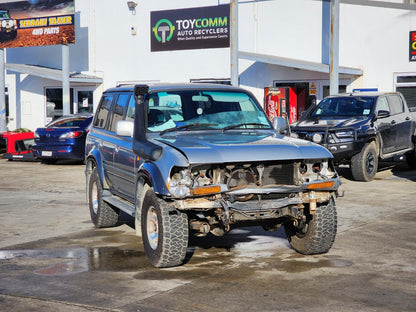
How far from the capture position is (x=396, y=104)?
15.6 meters

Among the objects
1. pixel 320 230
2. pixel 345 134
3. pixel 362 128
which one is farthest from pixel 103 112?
pixel 362 128

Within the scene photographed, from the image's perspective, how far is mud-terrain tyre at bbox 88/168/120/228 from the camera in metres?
8.88

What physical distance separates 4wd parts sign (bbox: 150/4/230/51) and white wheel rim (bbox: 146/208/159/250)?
18.7 meters

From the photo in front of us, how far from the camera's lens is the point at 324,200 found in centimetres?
673

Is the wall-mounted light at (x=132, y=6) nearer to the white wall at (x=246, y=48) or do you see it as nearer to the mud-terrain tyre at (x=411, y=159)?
the white wall at (x=246, y=48)

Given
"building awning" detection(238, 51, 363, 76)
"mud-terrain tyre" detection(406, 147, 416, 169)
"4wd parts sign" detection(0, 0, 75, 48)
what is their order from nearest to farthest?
"mud-terrain tyre" detection(406, 147, 416, 169), "building awning" detection(238, 51, 363, 76), "4wd parts sign" detection(0, 0, 75, 48)

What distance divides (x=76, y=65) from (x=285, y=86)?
973 cm

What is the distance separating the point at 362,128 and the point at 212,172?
26.8 ft

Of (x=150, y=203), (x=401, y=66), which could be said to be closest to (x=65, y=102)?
(x=401, y=66)

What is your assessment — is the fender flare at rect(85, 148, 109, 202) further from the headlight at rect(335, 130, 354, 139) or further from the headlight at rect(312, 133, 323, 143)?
the headlight at rect(335, 130, 354, 139)

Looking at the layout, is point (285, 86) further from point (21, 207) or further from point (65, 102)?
point (21, 207)

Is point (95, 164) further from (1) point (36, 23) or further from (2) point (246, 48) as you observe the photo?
(1) point (36, 23)

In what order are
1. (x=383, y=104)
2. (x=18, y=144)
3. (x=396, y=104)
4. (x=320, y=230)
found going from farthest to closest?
(x=18, y=144), (x=396, y=104), (x=383, y=104), (x=320, y=230)

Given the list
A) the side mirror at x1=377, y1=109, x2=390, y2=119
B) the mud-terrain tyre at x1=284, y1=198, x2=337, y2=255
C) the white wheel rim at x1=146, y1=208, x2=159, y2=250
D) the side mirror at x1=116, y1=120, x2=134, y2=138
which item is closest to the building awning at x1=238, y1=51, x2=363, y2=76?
the side mirror at x1=377, y1=109, x2=390, y2=119
